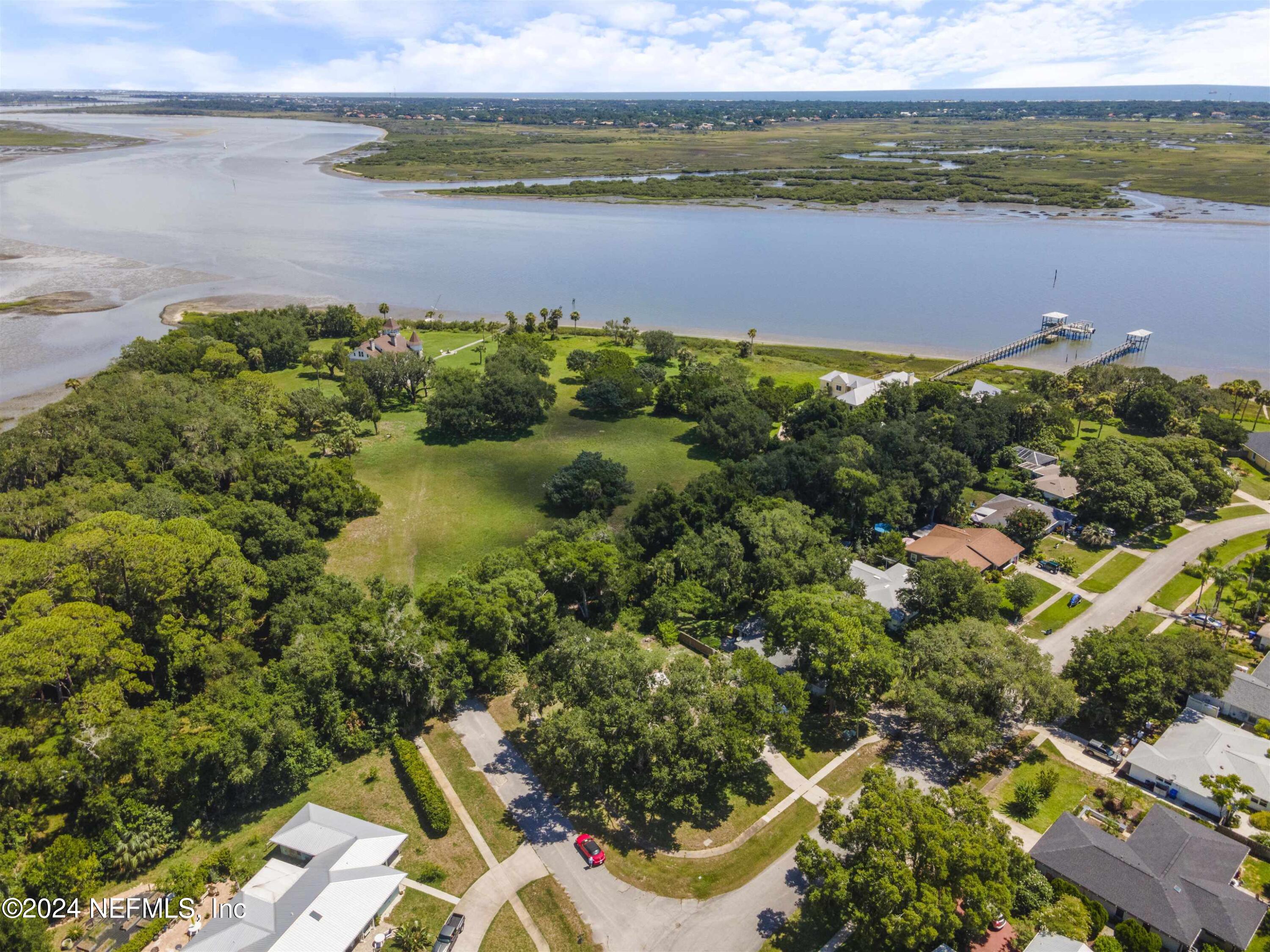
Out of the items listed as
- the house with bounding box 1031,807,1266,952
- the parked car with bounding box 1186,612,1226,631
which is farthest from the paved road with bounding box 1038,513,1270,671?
the house with bounding box 1031,807,1266,952

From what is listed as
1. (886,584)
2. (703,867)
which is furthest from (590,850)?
(886,584)

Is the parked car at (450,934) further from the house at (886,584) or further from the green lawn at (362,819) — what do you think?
the house at (886,584)

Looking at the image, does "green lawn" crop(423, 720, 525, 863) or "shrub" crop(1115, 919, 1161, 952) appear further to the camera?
"green lawn" crop(423, 720, 525, 863)

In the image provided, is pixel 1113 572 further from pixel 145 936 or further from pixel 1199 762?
pixel 145 936

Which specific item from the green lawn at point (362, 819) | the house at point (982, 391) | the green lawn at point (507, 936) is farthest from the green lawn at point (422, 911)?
the house at point (982, 391)

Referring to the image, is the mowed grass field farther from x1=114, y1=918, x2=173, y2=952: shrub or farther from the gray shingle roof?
the gray shingle roof


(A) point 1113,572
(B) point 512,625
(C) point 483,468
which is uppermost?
(B) point 512,625

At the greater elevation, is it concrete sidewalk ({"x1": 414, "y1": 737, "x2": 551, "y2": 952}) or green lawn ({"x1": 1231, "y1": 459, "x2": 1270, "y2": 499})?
green lawn ({"x1": 1231, "y1": 459, "x2": 1270, "y2": 499})
